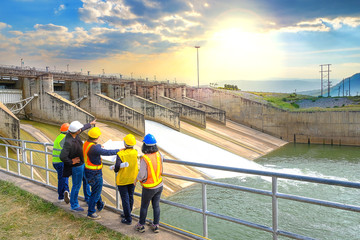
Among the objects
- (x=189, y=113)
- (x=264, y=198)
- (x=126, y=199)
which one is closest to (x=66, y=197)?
(x=126, y=199)

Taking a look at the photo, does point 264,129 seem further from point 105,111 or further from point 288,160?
point 105,111

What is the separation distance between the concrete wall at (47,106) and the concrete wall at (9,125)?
4866 millimetres

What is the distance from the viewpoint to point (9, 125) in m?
13.4

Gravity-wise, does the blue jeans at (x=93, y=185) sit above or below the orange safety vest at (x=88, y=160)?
below

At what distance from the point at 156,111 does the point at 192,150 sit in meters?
6.22

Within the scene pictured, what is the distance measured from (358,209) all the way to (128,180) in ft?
9.78

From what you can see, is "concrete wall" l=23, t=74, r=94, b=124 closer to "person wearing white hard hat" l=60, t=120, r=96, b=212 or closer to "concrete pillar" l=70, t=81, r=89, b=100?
"concrete pillar" l=70, t=81, r=89, b=100

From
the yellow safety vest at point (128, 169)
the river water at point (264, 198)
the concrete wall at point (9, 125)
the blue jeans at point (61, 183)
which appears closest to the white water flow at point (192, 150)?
the river water at point (264, 198)

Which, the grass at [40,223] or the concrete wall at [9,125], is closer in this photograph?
the grass at [40,223]

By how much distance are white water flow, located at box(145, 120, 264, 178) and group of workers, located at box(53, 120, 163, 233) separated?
13781 millimetres

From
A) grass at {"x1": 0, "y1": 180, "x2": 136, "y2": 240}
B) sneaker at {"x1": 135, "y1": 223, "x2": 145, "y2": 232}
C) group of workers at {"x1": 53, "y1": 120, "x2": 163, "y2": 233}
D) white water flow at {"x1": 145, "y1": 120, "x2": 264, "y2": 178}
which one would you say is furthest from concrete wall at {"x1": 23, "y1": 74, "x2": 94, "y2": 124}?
sneaker at {"x1": 135, "y1": 223, "x2": 145, "y2": 232}

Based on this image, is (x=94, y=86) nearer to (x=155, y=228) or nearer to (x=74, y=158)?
(x=74, y=158)

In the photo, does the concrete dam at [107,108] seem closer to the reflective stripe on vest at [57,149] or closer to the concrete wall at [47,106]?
the concrete wall at [47,106]

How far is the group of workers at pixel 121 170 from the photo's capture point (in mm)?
3990
